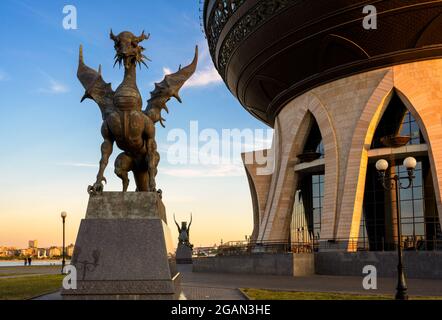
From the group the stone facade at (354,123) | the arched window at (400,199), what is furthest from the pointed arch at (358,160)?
the arched window at (400,199)

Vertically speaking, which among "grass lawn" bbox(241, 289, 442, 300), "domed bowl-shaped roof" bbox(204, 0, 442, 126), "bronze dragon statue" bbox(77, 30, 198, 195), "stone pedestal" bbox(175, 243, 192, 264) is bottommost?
"stone pedestal" bbox(175, 243, 192, 264)

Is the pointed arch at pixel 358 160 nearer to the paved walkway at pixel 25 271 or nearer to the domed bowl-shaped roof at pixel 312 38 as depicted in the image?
the domed bowl-shaped roof at pixel 312 38

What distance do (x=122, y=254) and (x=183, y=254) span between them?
1527 inches

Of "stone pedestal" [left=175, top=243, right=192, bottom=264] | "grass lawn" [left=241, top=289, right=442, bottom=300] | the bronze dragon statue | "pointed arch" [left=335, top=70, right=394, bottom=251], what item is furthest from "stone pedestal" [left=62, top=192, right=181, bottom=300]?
"stone pedestal" [left=175, top=243, right=192, bottom=264]

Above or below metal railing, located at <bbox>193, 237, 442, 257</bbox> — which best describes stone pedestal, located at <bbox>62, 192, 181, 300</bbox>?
above

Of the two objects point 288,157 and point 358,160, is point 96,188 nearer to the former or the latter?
point 358,160

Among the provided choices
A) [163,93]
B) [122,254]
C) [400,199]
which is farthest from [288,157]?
[122,254]

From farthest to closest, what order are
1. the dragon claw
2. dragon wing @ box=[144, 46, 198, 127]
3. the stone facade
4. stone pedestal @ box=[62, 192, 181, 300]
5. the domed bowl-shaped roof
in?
the stone facade → the domed bowl-shaped roof → dragon wing @ box=[144, 46, 198, 127] → the dragon claw → stone pedestal @ box=[62, 192, 181, 300]

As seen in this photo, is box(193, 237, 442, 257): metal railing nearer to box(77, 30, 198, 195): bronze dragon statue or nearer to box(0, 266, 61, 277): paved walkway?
box(0, 266, 61, 277): paved walkway

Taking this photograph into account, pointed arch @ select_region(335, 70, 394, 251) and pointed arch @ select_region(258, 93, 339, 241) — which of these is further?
pointed arch @ select_region(258, 93, 339, 241)

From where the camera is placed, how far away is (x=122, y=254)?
37.0 ft

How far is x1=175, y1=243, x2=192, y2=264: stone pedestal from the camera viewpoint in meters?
49.0

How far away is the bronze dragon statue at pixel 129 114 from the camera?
12.4 meters

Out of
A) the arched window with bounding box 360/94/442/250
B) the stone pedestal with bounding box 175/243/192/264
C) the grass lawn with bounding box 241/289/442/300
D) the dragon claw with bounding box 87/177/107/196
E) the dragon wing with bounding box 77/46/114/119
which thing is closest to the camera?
the dragon claw with bounding box 87/177/107/196
